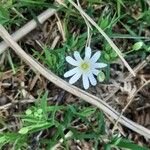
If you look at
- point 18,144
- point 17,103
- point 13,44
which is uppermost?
point 13,44

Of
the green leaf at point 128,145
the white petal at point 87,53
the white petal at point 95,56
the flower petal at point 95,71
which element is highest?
the white petal at point 87,53

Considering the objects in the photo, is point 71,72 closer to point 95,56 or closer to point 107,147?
point 95,56

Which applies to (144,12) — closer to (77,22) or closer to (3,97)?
(77,22)

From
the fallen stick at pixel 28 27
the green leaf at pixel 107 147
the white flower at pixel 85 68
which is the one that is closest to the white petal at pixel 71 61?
the white flower at pixel 85 68

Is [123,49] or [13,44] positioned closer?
[13,44]

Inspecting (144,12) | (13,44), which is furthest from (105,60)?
(13,44)

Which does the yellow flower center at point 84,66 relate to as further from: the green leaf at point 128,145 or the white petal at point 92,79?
the green leaf at point 128,145
